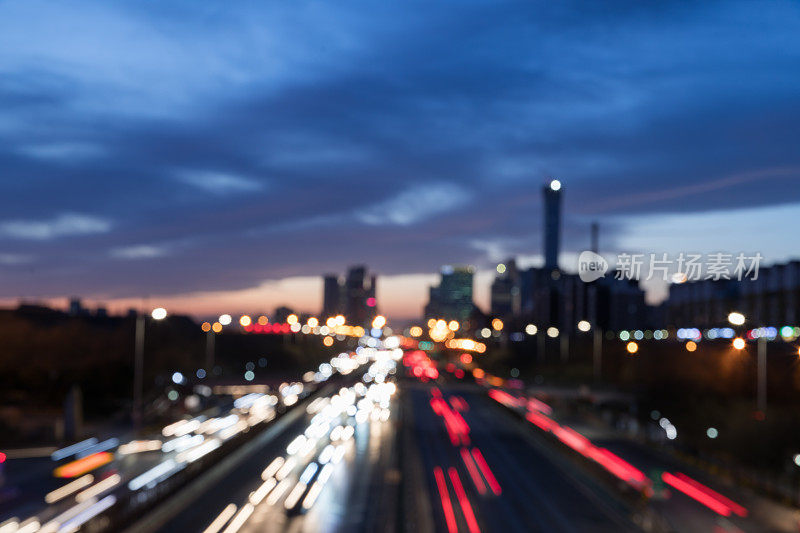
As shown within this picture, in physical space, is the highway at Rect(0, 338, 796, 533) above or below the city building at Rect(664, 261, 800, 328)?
below

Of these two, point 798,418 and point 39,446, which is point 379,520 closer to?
point 39,446

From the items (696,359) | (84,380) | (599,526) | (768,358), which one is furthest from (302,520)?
(696,359)

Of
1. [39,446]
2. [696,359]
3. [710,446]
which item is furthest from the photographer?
[696,359]

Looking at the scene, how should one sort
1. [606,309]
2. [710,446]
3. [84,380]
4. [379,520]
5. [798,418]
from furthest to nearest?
[606,309]
[84,380]
[710,446]
[798,418]
[379,520]

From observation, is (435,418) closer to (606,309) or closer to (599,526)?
(599,526)

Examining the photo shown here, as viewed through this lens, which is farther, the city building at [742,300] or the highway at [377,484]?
the city building at [742,300]

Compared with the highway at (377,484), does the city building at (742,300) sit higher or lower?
higher

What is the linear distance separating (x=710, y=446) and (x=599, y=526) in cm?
2567

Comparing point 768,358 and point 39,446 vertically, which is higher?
point 768,358

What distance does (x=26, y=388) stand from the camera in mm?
63875

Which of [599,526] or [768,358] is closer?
[599,526]

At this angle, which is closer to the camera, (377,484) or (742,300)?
(377,484)

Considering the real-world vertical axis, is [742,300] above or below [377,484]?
above

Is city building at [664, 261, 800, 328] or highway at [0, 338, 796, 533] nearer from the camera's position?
highway at [0, 338, 796, 533]
